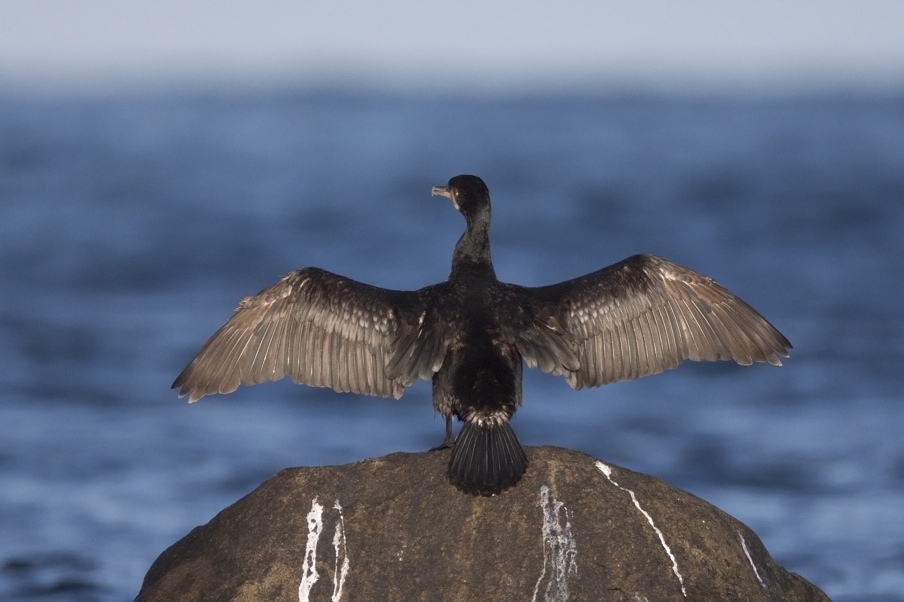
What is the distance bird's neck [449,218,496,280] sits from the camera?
8820 millimetres

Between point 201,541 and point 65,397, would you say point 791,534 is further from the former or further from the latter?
point 65,397

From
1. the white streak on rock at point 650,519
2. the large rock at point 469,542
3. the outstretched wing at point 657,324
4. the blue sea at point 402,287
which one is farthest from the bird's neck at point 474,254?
the blue sea at point 402,287

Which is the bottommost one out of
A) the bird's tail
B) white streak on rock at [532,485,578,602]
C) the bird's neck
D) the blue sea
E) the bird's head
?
white streak on rock at [532,485,578,602]

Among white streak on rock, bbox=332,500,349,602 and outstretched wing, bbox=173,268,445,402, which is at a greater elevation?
outstretched wing, bbox=173,268,445,402

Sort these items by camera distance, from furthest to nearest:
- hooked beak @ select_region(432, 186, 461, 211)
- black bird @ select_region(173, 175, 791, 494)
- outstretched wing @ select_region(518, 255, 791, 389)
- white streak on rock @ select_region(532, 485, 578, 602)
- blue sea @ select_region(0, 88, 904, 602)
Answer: blue sea @ select_region(0, 88, 904, 602) → hooked beak @ select_region(432, 186, 461, 211) → outstretched wing @ select_region(518, 255, 791, 389) → black bird @ select_region(173, 175, 791, 494) → white streak on rock @ select_region(532, 485, 578, 602)

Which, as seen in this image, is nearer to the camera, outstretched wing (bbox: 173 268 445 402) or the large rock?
the large rock

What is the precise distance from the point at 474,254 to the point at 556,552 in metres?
2.33

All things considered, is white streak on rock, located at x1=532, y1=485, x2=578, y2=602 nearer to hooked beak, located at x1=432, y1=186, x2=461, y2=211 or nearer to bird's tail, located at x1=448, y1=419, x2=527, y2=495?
bird's tail, located at x1=448, y1=419, x2=527, y2=495

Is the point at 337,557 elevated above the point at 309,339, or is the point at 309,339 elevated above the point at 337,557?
the point at 309,339

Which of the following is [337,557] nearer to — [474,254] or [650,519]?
[650,519]

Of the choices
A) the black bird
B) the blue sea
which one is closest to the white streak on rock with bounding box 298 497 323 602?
the black bird

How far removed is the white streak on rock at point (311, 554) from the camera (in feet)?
23.8

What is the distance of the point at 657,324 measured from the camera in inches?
360

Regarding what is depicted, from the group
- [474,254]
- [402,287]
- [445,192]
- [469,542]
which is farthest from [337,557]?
[402,287]
